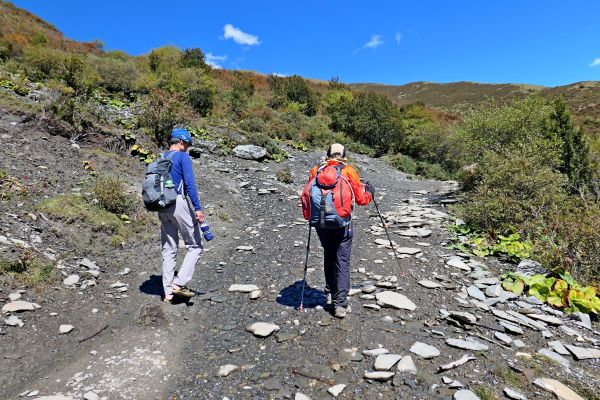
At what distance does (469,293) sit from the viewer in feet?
18.1

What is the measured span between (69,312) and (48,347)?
753 millimetres

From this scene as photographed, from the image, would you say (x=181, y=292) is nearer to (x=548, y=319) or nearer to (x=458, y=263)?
(x=458, y=263)

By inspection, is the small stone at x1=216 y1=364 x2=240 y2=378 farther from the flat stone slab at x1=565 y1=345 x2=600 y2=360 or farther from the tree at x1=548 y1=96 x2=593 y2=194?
the tree at x1=548 y1=96 x2=593 y2=194

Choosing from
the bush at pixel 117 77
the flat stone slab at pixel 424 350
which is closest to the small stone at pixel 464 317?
the flat stone slab at pixel 424 350

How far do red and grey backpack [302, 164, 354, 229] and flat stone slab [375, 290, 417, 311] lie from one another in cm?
136

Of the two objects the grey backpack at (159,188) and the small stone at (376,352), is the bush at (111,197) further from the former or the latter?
the small stone at (376,352)

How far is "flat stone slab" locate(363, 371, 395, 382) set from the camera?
3432 mm

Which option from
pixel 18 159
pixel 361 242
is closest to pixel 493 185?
pixel 361 242

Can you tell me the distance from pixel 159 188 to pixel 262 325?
2066 mm

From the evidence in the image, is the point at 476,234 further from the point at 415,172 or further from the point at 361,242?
the point at 415,172

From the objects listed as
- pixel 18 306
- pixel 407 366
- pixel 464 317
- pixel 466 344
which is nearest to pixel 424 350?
pixel 407 366

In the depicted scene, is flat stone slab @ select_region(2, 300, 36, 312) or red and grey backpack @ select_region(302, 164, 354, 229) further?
flat stone slab @ select_region(2, 300, 36, 312)

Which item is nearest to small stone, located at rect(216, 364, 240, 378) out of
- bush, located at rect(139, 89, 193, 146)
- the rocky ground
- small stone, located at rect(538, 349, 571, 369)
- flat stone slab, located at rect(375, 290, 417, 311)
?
the rocky ground

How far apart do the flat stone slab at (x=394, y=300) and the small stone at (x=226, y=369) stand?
2.15 meters
